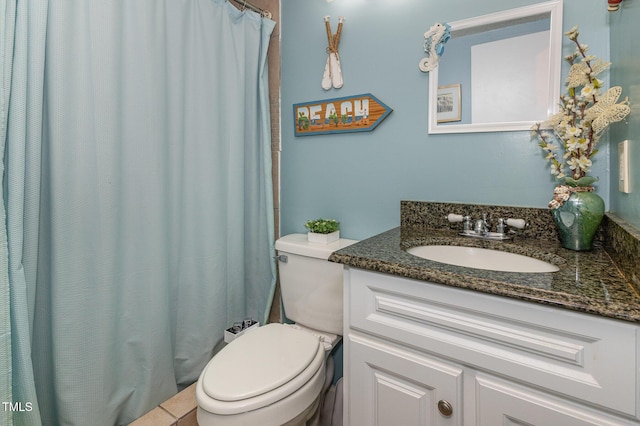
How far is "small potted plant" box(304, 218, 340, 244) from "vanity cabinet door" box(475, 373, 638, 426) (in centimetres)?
86

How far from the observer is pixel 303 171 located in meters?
1.78

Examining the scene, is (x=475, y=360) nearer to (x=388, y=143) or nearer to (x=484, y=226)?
(x=484, y=226)

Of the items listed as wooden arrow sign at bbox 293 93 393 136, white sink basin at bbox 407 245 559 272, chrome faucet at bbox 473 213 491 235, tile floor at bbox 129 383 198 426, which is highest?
wooden arrow sign at bbox 293 93 393 136

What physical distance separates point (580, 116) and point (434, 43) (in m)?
0.60

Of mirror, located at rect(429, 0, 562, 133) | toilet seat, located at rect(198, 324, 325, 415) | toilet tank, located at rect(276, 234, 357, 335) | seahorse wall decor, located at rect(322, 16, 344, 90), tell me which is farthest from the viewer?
seahorse wall decor, located at rect(322, 16, 344, 90)

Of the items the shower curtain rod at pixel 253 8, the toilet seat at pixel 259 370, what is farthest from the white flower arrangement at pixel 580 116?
the shower curtain rod at pixel 253 8

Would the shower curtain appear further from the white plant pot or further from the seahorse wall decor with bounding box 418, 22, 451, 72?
the seahorse wall decor with bounding box 418, 22, 451, 72

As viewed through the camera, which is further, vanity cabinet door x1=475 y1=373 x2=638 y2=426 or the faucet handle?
the faucet handle

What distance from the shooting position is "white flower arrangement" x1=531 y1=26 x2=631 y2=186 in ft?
3.19

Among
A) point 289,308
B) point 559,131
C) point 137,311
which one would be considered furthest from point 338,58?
point 137,311

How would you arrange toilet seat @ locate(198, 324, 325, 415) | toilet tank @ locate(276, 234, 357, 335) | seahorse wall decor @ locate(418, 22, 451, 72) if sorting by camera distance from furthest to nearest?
1. toilet tank @ locate(276, 234, 357, 335)
2. seahorse wall decor @ locate(418, 22, 451, 72)
3. toilet seat @ locate(198, 324, 325, 415)

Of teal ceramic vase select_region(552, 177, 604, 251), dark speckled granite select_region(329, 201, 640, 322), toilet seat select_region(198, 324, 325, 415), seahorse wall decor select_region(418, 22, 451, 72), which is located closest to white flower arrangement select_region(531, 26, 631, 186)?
teal ceramic vase select_region(552, 177, 604, 251)

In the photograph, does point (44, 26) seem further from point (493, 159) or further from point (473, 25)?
point (493, 159)

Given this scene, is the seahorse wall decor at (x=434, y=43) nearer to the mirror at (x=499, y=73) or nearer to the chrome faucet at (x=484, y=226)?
the mirror at (x=499, y=73)
